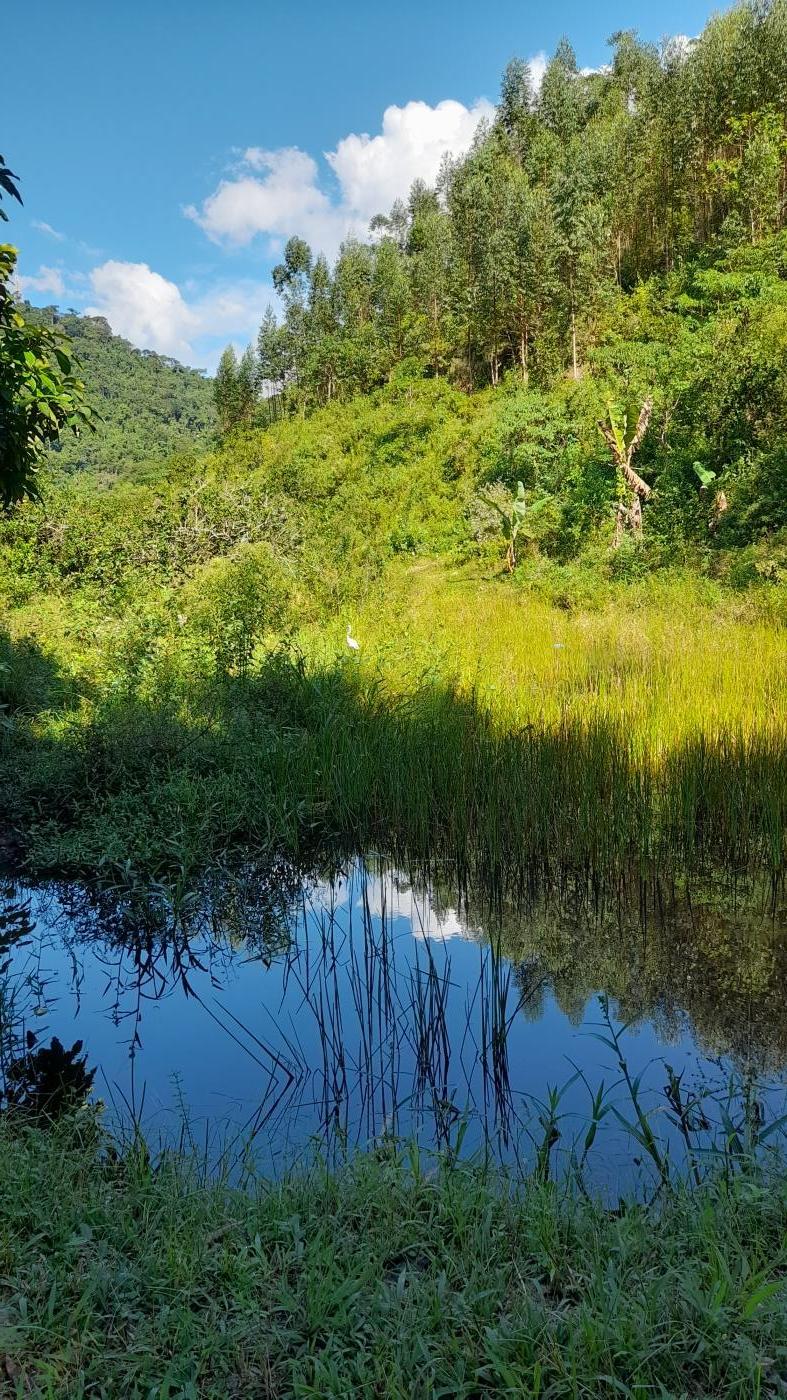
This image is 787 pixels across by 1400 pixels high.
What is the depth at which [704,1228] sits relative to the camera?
1774mm

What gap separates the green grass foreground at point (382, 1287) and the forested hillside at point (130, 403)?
32963 millimetres

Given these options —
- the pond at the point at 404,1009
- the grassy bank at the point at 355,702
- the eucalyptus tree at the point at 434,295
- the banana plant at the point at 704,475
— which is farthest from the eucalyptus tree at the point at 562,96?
the pond at the point at 404,1009

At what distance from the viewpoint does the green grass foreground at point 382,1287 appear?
149cm

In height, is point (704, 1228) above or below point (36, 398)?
below

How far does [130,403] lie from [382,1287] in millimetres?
60376

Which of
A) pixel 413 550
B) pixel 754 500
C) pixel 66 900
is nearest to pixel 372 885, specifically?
pixel 66 900

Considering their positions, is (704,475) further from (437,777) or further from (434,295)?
(434,295)

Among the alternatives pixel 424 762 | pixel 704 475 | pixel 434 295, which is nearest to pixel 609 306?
pixel 434 295

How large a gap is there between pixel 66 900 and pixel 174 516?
7.63m

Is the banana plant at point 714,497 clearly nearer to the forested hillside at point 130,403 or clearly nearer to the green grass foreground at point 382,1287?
the green grass foreground at point 382,1287

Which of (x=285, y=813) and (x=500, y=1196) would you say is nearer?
(x=500, y=1196)

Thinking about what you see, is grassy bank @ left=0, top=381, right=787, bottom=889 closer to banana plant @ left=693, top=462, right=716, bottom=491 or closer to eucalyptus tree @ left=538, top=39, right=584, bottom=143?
banana plant @ left=693, top=462, right=716, bottom=491

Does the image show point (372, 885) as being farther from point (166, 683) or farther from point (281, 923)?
point (166, 683)

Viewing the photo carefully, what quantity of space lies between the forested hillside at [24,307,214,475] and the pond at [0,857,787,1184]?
3104 cm
